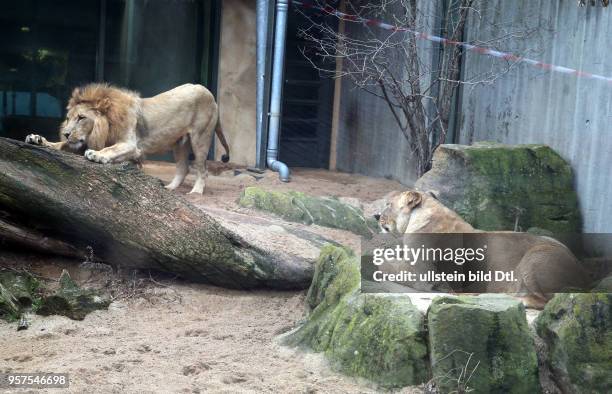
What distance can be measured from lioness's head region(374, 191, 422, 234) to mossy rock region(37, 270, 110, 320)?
6.46ft

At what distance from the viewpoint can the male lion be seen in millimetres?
7531

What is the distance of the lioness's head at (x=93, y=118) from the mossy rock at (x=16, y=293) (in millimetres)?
2011

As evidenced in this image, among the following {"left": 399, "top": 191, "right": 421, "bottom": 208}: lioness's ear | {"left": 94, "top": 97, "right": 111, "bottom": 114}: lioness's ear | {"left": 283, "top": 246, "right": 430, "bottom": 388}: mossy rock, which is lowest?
{"left": 283, "top": 246, "right": 430, "bottom": 388}: mossy rock

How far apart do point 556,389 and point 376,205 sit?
473 centimetres

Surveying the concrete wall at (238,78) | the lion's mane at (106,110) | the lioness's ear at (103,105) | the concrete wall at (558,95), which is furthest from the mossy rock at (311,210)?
the concrete wall at (238,78)

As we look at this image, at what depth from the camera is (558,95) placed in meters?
7.64

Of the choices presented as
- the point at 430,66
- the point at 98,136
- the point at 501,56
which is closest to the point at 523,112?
the point at 501,56

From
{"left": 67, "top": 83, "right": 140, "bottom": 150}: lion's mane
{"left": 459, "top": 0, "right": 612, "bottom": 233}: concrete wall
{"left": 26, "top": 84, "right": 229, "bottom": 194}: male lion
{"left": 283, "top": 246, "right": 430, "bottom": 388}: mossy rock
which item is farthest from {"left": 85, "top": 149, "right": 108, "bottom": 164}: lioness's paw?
{"left": 459, "top": 0, "right": 612, "bottom": 233}: concrete wall

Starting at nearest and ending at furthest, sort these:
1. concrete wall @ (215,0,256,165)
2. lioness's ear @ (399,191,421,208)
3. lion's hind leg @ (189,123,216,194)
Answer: lioness's ear @ (399,191,421,208)
lion's hind leg @ (189,123,216,194)
concrete wall @ (215,0,256,165)

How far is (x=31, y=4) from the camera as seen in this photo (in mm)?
10711

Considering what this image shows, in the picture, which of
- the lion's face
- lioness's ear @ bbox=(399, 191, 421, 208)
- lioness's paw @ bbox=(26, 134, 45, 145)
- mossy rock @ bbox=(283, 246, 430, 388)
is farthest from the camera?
the lion's face

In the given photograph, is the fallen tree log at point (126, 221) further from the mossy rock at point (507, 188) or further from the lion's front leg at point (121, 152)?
the mossy rock at point (507, 188)

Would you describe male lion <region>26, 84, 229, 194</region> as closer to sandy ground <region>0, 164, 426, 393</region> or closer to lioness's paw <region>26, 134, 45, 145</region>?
lioness's paw <region>26, 134, 45, 145</region>

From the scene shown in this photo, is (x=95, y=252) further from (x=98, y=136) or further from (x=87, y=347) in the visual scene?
(x=98, y=136)
